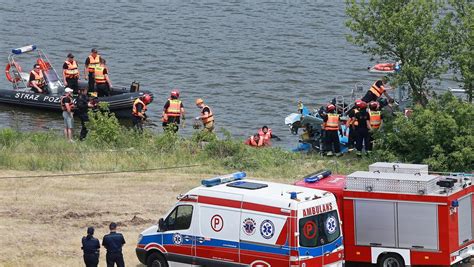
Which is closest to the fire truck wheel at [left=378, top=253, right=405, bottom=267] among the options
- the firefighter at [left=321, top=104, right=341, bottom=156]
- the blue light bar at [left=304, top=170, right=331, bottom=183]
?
the blue light bar at [left=304, top=170, right=331, bottom=183]

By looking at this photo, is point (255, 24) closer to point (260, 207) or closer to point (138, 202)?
point (138, 202)

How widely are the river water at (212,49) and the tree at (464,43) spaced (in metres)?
8.33

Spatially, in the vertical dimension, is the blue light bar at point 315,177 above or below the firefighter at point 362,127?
above

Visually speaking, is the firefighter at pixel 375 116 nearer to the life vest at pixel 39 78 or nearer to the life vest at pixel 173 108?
the life vest at pixel 173 108

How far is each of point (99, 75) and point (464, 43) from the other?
550 inches

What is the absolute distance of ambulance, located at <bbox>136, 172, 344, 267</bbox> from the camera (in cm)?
1702

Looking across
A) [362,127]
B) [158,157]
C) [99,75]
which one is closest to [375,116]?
[362,127]

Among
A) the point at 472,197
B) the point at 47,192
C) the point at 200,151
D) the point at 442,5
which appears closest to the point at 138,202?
the point at 47,192

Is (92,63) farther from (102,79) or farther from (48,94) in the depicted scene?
(48,94)

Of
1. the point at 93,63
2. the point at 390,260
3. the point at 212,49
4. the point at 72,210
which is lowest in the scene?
the point at 390,260

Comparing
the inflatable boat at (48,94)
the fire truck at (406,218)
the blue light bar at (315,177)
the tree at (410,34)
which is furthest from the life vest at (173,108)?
the fire truck at (406,218)

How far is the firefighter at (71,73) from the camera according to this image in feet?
120

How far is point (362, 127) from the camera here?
28328 mm

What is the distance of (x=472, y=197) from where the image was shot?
18781mm
